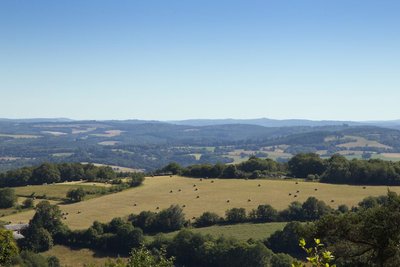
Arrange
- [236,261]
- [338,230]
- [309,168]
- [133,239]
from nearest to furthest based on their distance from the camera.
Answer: [338,230]
[236,261]
[133,239]
[309,168]

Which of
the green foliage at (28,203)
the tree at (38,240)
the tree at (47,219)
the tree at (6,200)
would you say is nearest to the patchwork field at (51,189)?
the green foliage at (28,203)

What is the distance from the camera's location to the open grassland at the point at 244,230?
88.2m

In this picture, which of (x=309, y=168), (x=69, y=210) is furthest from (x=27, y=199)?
(x=309, y=168)

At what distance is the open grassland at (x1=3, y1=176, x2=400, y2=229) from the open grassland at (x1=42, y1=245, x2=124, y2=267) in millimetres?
7267

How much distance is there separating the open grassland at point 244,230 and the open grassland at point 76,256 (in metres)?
14.1

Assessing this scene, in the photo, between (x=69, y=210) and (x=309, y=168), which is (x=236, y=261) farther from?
(x=309, y=168)

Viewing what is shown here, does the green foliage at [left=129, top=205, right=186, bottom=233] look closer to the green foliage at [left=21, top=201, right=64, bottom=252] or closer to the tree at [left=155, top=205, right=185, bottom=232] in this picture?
the tree at [left=155, top=205, right=185, bottom=232]

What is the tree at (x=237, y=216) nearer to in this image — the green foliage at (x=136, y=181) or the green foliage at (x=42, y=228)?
the green foliage at (x=42, y=228)

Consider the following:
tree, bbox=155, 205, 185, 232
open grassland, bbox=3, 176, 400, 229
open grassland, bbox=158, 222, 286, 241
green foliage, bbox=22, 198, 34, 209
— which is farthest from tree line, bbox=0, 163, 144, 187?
open grassland, bbox=158, 222, 286, 241

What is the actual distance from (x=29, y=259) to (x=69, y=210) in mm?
31766

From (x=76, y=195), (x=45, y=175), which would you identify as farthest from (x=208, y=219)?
(x=45, y=175)

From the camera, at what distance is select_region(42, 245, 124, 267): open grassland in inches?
3268

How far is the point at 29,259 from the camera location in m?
76.9

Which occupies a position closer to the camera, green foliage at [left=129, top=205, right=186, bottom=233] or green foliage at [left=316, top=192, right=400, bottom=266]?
green foliage at [left=316, top=192, right=400, bottom=266]
